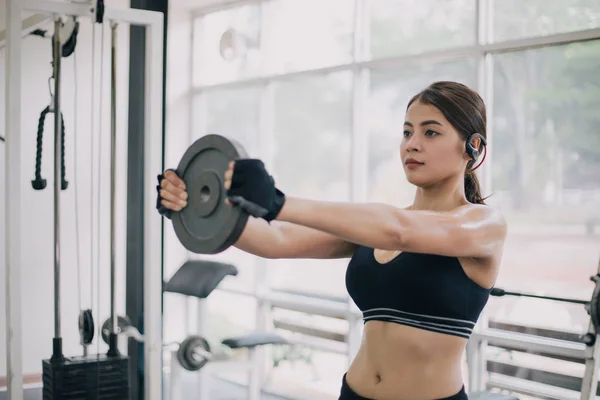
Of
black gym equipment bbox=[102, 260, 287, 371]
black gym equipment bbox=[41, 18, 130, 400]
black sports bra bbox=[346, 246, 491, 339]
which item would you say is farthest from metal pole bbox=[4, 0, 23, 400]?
black sports bra bbox=[346, 246, 491, 339]

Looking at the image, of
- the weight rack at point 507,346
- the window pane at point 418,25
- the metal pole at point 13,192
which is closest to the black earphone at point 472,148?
the metal pole at point 13,192

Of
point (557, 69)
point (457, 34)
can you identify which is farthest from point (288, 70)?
point (557, 69)

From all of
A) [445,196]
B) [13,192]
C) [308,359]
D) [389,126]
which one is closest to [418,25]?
[389,126]

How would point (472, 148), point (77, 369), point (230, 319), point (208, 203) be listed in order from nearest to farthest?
point (208, 203), point (472, 148), point (77, 369), point (230, 319)

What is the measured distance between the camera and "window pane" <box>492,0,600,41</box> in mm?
3285

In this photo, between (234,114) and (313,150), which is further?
(234,114)

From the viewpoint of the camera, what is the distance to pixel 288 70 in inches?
198

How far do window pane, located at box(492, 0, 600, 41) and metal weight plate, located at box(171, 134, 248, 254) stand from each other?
8.39 ft

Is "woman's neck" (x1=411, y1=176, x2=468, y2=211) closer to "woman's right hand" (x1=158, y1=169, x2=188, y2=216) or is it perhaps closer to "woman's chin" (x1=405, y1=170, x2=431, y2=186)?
"woman's chin" (x1=405, y1=170, x2=431, y2=186)

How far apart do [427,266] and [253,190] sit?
0.49 metres

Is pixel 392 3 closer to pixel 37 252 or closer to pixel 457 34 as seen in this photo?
pixel 457 34

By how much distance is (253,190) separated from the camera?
3.57 feet

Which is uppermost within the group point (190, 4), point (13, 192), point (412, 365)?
point (190, 4)

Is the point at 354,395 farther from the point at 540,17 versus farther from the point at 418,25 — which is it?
the point at 418,25
